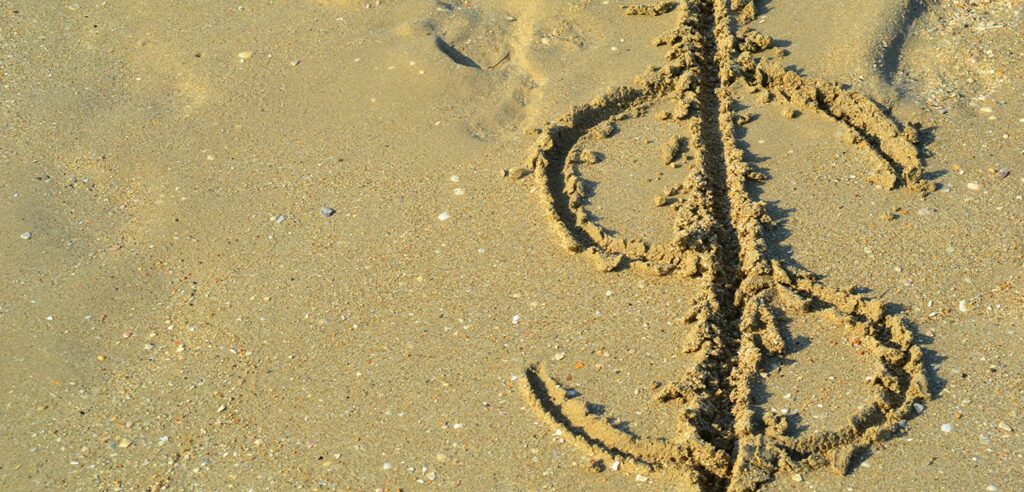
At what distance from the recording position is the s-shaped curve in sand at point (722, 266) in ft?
9.89

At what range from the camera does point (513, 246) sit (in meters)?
3.78

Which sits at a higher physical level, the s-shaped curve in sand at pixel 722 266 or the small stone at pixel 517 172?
the s-shaped curve in sand at pixel 722 266

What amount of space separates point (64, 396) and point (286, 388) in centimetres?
78

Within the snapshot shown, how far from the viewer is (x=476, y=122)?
434cm

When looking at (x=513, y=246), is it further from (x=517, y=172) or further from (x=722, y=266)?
(x=722, y=266)

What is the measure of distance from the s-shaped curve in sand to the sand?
0.04ft

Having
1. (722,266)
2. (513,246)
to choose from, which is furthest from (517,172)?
(722,266)

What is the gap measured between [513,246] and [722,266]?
80cm

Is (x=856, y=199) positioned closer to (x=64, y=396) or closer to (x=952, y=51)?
(x=952, y=51)

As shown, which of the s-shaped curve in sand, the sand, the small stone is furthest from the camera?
the small stone

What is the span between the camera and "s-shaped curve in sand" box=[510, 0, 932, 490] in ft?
9.89

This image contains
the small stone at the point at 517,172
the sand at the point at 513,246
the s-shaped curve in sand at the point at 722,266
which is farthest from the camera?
the small stone at the point at 517,172

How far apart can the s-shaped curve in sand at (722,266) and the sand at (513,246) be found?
0.04 feet

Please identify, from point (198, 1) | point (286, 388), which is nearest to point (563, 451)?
point (286, 388)
